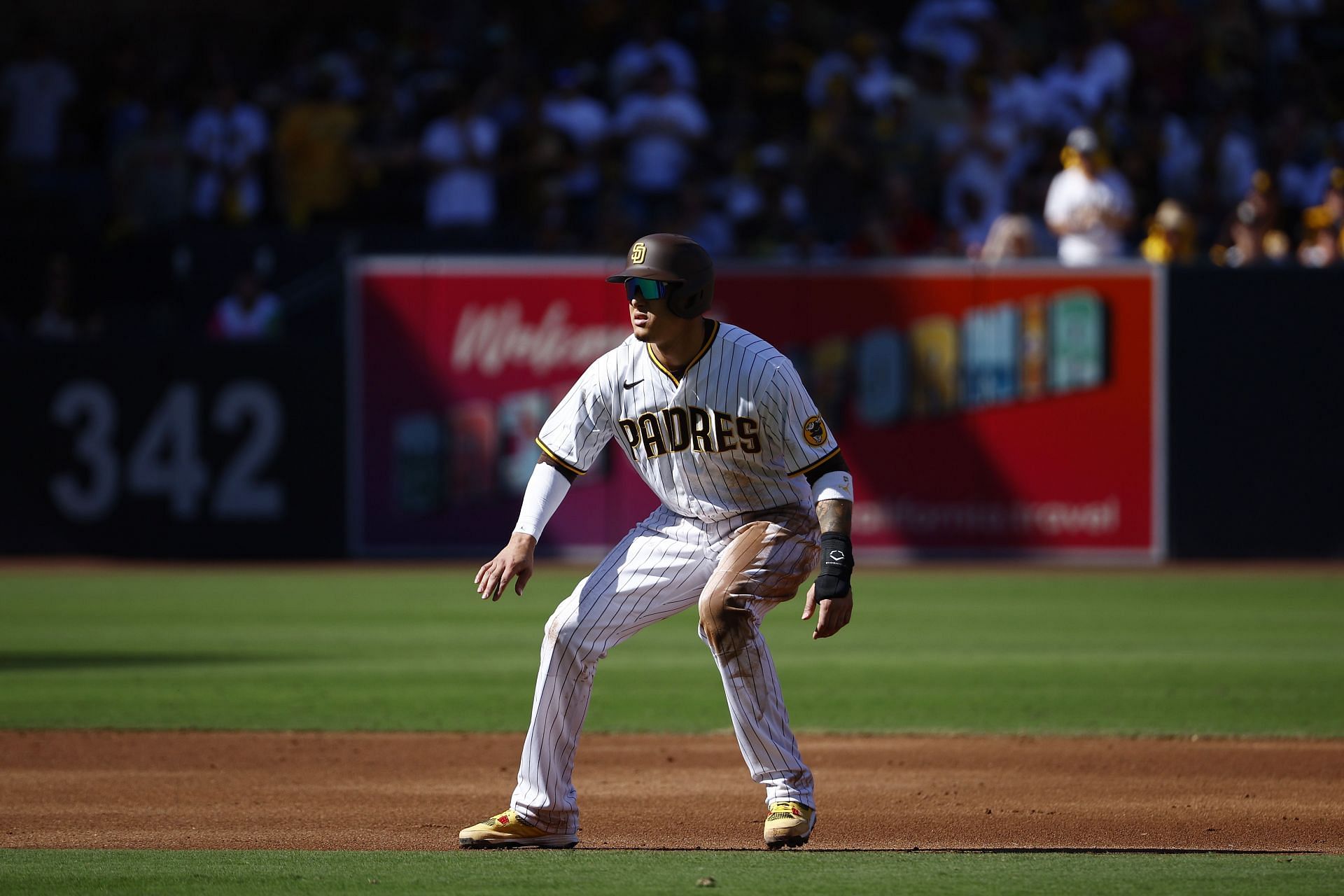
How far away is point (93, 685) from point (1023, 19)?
14596 millimetres

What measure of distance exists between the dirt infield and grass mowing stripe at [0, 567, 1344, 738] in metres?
0.52

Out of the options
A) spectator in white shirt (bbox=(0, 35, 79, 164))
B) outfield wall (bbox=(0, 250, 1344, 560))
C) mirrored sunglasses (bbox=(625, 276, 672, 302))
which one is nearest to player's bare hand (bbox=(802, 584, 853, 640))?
mirrored sunglasses (bbox=(625, 276, 672, 302))

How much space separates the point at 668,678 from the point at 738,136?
9.70 metres

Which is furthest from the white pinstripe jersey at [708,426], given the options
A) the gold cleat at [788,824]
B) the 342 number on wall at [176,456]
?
the 342 number on wall at [176,456]

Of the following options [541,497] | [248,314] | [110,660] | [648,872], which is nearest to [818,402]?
[248,314]

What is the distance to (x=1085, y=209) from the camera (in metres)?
15.8

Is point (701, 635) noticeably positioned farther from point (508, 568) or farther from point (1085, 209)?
point (1085, 209)

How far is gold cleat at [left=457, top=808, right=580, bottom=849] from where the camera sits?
18.4ft

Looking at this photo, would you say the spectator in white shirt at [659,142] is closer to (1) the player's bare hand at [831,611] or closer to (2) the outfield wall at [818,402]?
(2) the outfield wall at [818,402]

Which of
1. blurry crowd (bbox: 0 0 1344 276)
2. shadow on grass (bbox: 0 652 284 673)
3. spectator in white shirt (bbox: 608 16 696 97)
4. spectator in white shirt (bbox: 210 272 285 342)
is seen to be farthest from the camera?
spectator in white shirt (bbox: 608 16 696 97)

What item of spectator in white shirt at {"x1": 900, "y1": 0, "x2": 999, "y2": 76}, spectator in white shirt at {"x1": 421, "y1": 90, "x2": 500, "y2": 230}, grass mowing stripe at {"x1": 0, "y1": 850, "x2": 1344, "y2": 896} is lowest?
grass mowing stripe at {"x1": 0, "y1": 850, "x2": 1344, "y2": 896}

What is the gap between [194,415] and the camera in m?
16.1

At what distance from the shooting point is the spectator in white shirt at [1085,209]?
51.4ft

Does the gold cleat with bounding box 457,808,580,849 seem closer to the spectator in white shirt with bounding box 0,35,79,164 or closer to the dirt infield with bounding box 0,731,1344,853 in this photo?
the dirt infield with bounding box 0,731,1344,853
